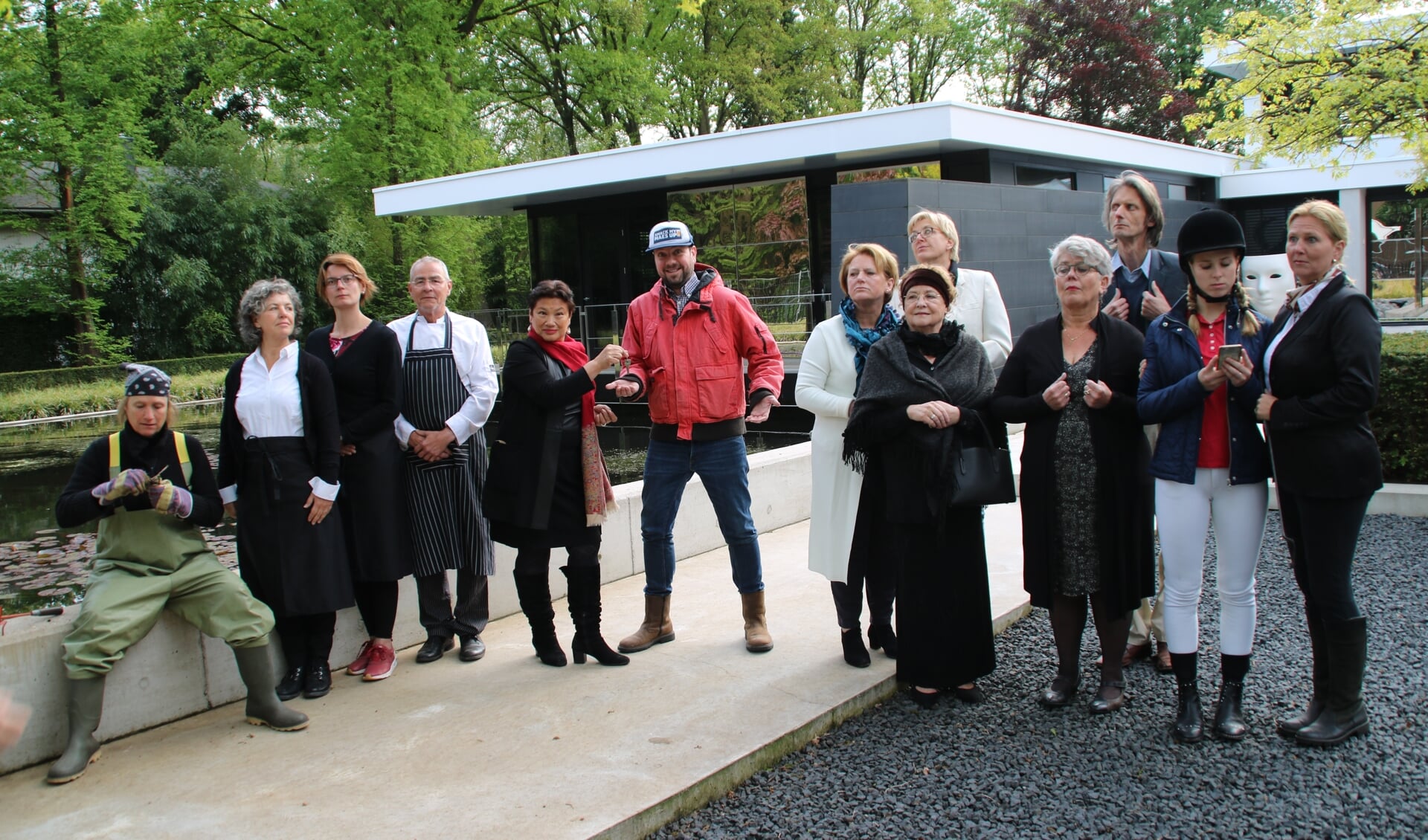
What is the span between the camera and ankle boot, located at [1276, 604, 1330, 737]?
11.9 ft

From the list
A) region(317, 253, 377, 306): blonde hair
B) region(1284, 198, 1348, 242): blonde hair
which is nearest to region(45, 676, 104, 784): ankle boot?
region(317, 253, 377, 306): blonde hair

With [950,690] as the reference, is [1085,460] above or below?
above

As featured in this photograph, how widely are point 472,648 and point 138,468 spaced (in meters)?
1.62

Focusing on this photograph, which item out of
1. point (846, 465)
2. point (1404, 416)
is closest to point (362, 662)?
point (846, 465)

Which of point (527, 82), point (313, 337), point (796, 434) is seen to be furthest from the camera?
point (527, 82)

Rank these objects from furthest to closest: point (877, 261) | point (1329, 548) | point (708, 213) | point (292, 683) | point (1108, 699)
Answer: point (708, 213), point (877, 261), point (292, 683), point (1108, 699), point (1329, 548)

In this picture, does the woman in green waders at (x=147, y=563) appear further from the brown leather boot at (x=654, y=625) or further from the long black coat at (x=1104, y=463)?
the long black coat at (x=1104, y=463)

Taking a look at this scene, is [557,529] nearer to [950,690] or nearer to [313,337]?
[313,337]

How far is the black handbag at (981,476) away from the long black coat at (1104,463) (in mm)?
102

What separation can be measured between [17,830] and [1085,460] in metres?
3.80

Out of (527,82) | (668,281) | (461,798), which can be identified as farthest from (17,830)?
(527,82)

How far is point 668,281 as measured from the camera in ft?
15.1

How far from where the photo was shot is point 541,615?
449 centimetres

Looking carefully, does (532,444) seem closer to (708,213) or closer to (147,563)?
(147,563)
